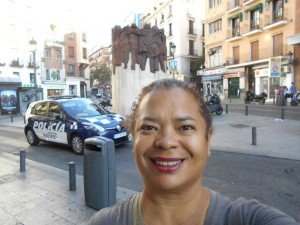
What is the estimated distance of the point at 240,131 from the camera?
11.9 meters

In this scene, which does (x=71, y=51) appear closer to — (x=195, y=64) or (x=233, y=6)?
(x=195, y=64)

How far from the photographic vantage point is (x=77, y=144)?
29.5 ft

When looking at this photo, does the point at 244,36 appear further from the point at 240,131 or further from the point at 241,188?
the point at 241,188

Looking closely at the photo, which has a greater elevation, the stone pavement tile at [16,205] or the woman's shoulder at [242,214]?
the woman's shoulder at [242,214]

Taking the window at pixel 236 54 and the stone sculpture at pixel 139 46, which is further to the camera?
the window at pixel 236 54

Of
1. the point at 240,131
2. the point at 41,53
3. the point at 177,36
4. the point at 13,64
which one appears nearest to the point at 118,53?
the point at 240,131

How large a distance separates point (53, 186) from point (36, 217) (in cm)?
145

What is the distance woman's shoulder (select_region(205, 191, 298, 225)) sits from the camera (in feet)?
3.78

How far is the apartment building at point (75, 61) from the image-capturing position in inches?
1844

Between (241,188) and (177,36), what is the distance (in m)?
43.6

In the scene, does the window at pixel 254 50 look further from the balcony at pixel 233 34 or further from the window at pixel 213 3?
the window at pixel 213 3

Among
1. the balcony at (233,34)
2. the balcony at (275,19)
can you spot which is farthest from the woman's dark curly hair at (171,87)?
the balcony at (233,34)

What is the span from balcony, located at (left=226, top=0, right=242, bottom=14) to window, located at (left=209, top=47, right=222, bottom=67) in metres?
4.94

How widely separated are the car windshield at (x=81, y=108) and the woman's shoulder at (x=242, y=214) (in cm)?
847
